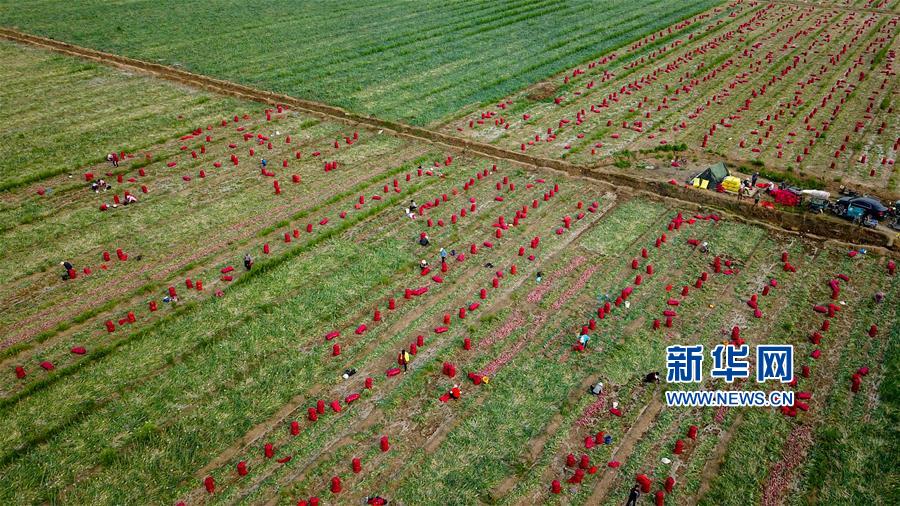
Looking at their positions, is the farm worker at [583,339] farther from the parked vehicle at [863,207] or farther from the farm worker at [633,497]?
the parked vehicle at [863,207]

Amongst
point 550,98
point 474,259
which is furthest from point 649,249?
point 550,98

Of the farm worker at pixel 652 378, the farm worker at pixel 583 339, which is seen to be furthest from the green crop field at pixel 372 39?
the farm worker at pixel 652 378

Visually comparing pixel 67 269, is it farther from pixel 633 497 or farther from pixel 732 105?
pixel 732 105

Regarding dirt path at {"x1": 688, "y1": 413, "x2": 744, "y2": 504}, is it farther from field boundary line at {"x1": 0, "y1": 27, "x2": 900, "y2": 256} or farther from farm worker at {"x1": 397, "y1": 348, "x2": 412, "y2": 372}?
field boundary line at {"x1": 0, "y1": 27, "x2": 900, "y2": 256}

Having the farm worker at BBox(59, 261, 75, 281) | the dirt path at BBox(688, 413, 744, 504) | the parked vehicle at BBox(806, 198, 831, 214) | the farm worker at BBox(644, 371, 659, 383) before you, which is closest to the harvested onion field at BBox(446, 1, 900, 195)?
the parked vehicle at BBox(806, 198, 831, 214)

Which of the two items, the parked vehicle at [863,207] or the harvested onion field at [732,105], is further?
the harvested onion field at [732,105]
